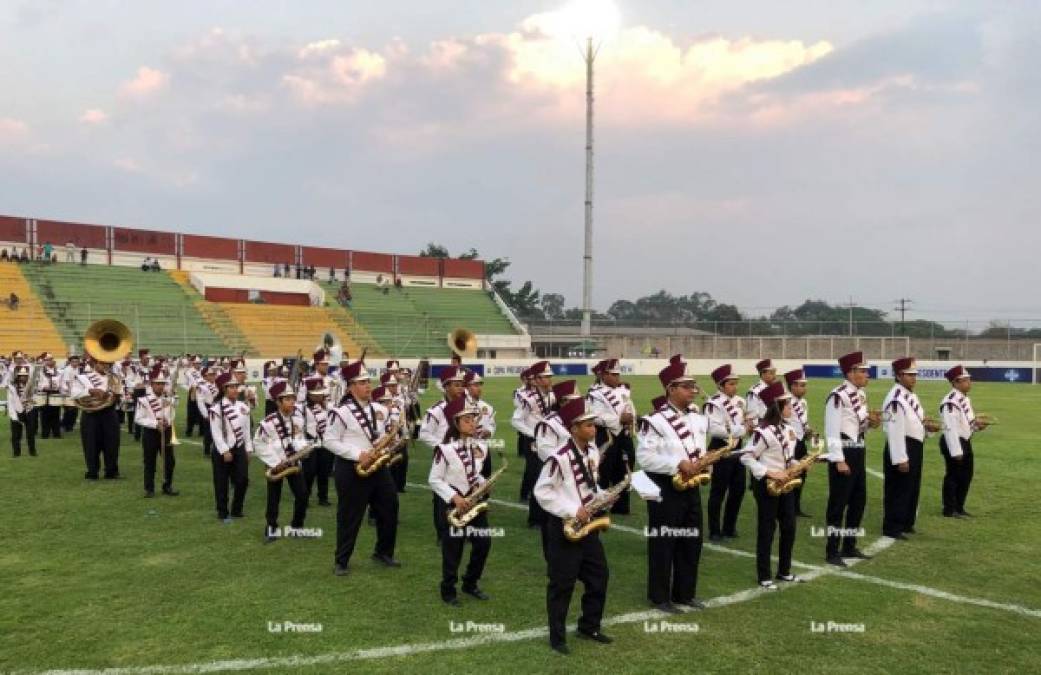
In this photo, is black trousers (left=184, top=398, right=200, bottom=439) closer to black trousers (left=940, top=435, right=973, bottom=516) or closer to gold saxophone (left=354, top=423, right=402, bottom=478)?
gold saxophone (left=354, top=423, right=402, bottom=478)

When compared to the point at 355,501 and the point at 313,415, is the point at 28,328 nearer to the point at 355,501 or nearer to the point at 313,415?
the point at 313,415

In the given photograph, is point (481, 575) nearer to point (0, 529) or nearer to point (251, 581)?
point (251, 581)

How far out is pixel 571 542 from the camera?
6.27 m

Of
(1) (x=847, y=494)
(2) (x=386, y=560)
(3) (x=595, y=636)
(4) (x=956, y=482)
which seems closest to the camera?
(3) (x=595, y=636)

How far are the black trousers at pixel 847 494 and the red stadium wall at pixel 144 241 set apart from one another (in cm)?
5229

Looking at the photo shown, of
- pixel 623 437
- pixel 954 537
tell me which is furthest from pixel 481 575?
pixel 954 537

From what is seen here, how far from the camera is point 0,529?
1011cm

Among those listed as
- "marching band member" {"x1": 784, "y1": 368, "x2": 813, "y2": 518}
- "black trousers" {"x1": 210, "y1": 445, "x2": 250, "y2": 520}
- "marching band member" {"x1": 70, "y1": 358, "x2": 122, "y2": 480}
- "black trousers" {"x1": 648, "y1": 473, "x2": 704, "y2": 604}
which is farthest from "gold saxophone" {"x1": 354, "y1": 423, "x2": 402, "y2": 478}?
"marching band member" {"x1": 70, "y1": 358, "x2": 122, "y2": 480}

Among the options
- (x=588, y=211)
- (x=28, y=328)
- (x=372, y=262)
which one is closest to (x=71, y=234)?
(x=28, y=328)

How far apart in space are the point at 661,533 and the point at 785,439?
170 centimetres

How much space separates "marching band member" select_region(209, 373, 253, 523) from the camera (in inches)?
409

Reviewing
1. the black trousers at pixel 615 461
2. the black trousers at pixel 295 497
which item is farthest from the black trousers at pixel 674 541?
the black trousers at pixel 295 497

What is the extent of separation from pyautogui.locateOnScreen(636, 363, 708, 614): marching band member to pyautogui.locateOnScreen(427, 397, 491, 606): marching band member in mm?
1602

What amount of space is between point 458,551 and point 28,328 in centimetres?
3718
